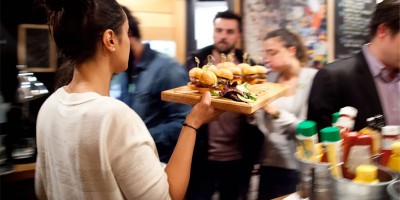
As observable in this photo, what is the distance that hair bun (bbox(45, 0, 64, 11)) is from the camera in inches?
40.0

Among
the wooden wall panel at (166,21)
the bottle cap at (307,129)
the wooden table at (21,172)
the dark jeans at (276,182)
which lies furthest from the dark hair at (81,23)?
the wooden wall panel at (166,21)

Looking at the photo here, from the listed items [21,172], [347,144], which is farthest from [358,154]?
[21,172]

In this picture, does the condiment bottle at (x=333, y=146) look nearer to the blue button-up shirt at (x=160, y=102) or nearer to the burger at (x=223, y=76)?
the burger at (x=223, y=76)

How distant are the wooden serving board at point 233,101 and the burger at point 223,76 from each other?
4.9 inches

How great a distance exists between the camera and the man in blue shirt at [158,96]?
1.88 meters

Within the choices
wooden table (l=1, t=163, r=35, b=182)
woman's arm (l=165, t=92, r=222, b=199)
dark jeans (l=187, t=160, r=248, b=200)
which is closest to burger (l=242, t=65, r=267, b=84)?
dark jeans (l=187, t=160, r=248, b=200)

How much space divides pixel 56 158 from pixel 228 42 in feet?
5.35

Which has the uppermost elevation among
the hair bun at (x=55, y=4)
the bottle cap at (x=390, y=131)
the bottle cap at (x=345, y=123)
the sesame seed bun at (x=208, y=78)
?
the hair bun at (x=55, y=4)

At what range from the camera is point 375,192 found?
86 centimetres

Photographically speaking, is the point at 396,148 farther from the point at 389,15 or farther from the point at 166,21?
the point at 166,21

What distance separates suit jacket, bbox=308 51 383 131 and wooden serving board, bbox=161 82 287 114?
205 mm

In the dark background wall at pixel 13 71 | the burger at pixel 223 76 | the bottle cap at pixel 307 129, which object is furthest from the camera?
the dark background wall at pixel 13 71

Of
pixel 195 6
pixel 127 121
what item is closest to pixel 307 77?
pixel 127 121

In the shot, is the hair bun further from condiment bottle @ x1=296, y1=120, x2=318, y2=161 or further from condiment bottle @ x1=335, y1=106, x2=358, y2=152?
condiment bottle @ x1=335, y1=106, x2=358, y2=152
